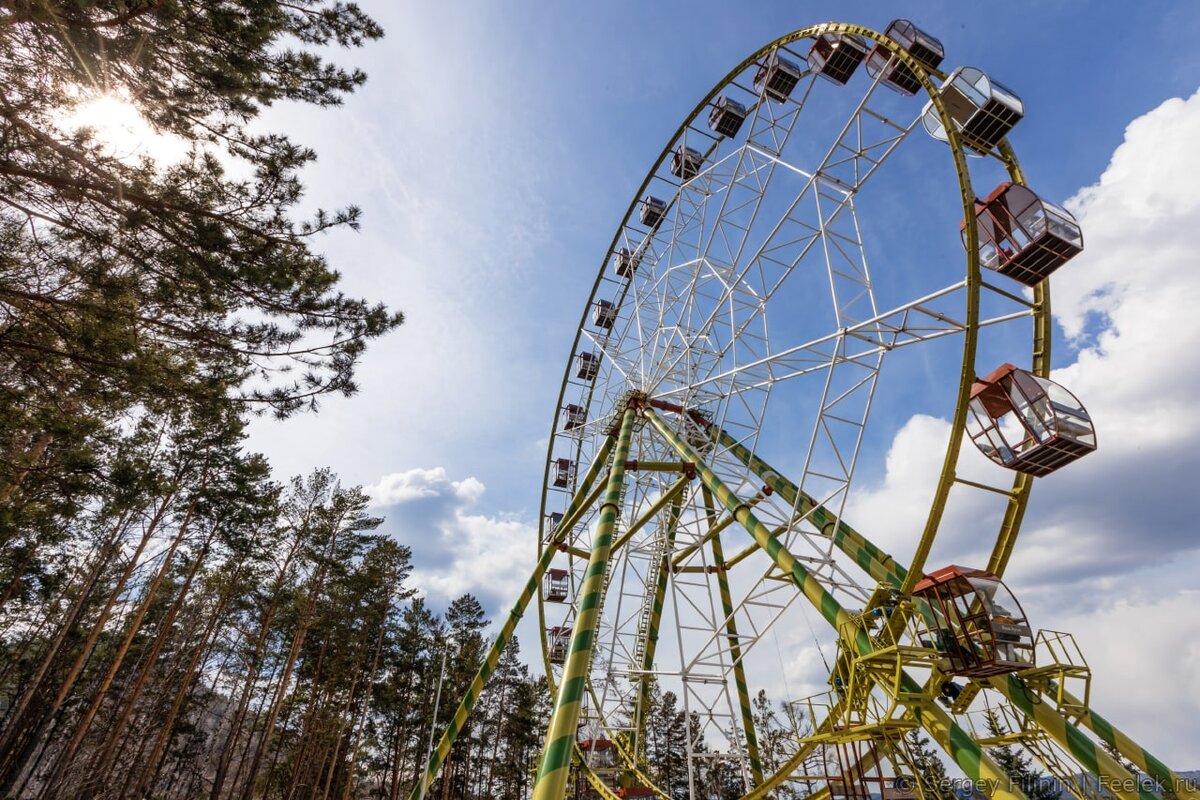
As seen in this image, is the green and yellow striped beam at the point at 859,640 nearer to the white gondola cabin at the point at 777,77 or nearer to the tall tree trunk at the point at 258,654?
the white gondola cabin at the point at 777,77

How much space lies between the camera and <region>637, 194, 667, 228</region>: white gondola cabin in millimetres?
19062

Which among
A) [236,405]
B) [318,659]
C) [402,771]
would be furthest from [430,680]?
[236,405]

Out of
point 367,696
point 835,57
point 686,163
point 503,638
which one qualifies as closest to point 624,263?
point 686,163

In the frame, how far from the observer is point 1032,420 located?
8367 millimetres

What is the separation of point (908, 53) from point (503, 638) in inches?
564

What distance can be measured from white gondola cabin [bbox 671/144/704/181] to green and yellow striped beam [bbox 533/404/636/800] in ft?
36.1

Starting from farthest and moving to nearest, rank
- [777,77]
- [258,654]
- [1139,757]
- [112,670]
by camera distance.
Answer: [258,654] < [112,670] < [777,77] < [1139,757]

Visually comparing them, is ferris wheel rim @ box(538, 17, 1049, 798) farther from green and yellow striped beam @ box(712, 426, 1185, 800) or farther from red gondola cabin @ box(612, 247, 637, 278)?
red gondola cabin @ box(612, 247, 637, 278)

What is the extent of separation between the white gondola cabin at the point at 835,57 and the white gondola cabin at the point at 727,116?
10.1 ft

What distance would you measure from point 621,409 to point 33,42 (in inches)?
547

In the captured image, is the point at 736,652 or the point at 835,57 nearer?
the point at 835,57

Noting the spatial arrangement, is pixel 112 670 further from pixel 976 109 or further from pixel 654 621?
pixel 976 109

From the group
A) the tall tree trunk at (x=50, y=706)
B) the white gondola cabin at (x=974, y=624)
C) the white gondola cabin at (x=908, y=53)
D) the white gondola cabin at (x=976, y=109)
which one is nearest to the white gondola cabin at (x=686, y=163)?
the white gondola cabin at (x=908, y=53)

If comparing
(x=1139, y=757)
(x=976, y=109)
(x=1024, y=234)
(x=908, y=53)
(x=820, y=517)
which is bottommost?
(x=1139, y=757)
